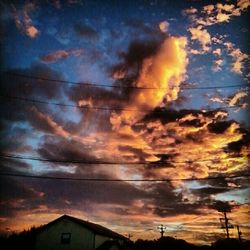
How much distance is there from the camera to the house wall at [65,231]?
36.2 m

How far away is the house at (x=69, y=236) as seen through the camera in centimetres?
3622

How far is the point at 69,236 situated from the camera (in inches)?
1451

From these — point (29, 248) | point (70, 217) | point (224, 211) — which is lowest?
point (29, 248)

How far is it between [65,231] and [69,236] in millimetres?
872

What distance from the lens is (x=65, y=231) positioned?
37.3m

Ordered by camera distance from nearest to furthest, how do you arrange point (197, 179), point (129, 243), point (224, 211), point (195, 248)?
point (197, 179), point (129, 243), point (224, 211), point (195, 248)

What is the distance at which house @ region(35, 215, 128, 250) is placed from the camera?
119 feet

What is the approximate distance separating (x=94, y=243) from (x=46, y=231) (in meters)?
6.41

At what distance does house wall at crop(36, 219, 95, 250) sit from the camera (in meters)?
36.2

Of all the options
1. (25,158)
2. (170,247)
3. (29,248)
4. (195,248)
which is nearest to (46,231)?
(29,248)

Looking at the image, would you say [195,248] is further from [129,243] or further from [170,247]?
[129,243]

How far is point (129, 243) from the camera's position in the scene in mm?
50719

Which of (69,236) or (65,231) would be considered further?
(65,231)

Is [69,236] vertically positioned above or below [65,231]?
below
